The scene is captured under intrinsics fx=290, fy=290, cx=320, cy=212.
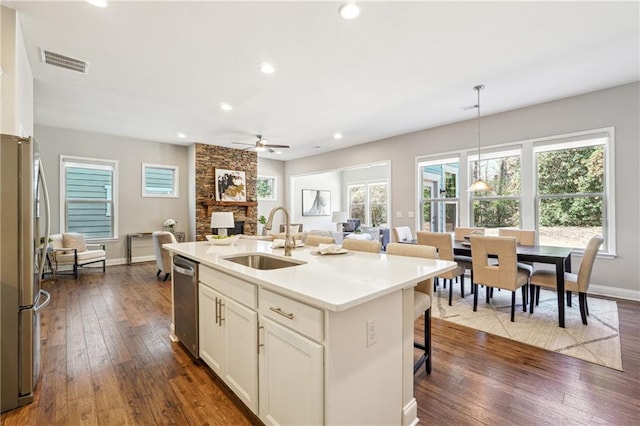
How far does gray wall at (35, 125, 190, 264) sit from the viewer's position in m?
5.84

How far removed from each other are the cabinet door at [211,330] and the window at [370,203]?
27.0 feet

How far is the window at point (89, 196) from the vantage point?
19.9 feet

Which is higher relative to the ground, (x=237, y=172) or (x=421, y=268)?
(x=237, y=172)

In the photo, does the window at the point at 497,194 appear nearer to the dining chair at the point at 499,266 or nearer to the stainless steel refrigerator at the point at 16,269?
the dining chair at the point at 499,266

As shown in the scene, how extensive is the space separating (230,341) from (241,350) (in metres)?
0.15

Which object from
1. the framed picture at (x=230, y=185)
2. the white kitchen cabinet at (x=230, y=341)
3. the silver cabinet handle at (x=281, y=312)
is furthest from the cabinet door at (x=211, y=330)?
the framed picture at (x=230, y=185)

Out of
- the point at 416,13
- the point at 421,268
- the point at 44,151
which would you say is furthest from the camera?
the point at 44,151

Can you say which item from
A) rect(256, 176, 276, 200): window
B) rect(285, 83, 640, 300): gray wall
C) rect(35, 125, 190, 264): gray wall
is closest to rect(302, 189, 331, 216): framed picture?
rect(256, 176, 276, 200): window

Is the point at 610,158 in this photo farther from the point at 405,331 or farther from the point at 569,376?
the point at 405,331

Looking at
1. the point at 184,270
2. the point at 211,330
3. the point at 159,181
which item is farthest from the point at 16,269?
the point at 159,181

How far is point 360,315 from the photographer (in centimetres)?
133

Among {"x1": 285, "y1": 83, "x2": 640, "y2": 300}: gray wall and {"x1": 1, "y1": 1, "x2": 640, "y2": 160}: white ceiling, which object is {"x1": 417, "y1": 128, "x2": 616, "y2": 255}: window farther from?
{"x1": 1, "y1": 1, "x2": 640, "y2": 160}: white ceiling

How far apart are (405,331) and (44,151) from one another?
742 centimetres

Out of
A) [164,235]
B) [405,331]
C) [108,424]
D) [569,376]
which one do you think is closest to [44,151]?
[164,235]
